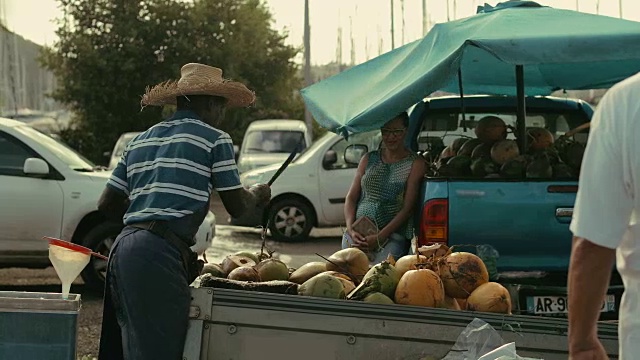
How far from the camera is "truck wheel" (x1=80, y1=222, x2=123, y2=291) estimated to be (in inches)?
437

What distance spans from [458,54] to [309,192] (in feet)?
33.5

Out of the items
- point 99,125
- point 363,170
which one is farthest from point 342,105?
point 99,125

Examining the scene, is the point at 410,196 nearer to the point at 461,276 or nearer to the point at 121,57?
A: the point at 461,276

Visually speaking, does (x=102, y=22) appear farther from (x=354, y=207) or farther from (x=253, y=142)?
(x=354, y=207)

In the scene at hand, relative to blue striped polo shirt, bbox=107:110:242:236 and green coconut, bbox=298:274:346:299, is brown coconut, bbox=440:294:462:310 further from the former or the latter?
blue striped polo shirt, bbox=107:110:242:236

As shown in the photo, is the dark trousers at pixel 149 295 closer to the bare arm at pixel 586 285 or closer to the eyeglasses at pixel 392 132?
the bare arm at pixel 586 285

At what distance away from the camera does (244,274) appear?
551 centimetres

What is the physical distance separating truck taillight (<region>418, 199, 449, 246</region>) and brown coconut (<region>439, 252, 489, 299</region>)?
5.67 feet

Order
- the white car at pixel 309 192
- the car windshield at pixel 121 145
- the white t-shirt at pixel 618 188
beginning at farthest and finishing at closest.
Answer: the car windshield at pixel 121 145
the white car at pixel 309 192
the white t-shirt at pixel 618 188

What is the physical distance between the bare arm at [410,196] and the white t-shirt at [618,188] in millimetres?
4150

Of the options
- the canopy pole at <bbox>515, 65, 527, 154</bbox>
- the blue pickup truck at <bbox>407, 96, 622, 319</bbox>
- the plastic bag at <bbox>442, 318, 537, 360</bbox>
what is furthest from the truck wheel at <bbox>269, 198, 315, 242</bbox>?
the plastic bag at <bbox>442, 318, 537, 360</bbox>

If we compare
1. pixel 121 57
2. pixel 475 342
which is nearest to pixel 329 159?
pixel 475 342

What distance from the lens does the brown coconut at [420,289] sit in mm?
5098

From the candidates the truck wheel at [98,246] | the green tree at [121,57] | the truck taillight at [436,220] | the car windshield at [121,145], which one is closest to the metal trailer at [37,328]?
the truck taillight at [436,220]
